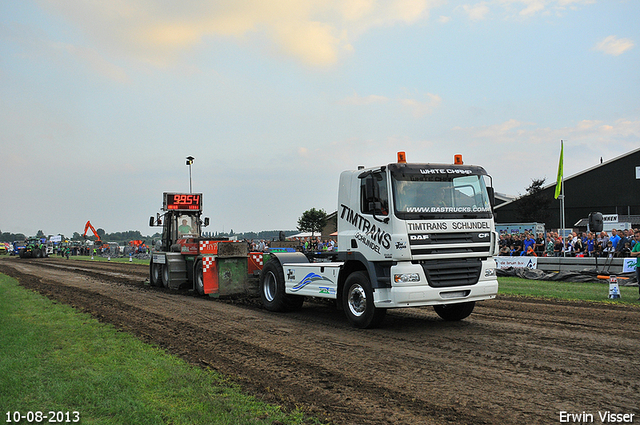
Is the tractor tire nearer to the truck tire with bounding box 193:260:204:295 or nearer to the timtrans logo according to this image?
the truck tire with bounding box 193:260:204:295

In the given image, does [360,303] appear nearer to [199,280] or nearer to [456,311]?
[456,311]

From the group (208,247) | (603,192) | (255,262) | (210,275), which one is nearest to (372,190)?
(255,262)

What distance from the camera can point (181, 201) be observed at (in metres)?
18.2

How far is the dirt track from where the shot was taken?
4.76 meters

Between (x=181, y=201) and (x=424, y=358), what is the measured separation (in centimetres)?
1349

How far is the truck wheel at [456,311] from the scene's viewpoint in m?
9.41

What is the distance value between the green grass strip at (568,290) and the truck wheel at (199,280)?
8543 mm

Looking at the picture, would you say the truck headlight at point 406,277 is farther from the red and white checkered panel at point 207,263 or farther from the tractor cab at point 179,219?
the tractor cab at point 179,219

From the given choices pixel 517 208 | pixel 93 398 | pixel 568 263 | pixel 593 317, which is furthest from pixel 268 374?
pixel 517 208

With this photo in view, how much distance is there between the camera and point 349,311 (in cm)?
910

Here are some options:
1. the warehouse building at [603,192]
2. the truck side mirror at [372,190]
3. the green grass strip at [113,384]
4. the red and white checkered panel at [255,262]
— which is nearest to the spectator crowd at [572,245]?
the red and white checkered panel at [255,262]

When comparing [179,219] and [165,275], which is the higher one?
[179,219]

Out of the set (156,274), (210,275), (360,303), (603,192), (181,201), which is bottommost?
(156,274)

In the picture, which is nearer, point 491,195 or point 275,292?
point 491,195
